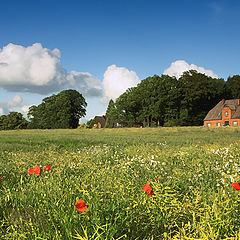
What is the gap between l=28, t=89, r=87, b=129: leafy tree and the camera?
60.7 metres

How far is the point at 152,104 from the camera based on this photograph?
2015 inches

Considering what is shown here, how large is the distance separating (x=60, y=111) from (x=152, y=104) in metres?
24.2

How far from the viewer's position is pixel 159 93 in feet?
168

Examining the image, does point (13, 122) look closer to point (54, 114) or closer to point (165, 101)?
point (54, 114)

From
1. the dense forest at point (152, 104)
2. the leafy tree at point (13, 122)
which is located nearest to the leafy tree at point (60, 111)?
the dense forest at point (152, 104)

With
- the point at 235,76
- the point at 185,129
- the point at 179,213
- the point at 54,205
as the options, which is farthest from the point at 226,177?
the point at 235,76

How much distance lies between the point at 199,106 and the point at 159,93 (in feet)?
50.4

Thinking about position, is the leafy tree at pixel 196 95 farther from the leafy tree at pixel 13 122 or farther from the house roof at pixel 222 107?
the leafy tree at pixel 13 122

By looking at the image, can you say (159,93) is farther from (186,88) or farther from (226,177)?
(226,177)

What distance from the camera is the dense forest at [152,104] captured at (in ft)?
170

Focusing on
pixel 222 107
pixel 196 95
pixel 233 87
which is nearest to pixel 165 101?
pixel 196 95

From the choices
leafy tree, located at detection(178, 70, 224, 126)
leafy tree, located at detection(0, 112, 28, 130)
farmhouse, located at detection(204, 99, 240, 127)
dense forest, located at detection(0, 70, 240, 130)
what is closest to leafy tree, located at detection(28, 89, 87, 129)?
dense forest, located at detection(0, 70, 240, 130)

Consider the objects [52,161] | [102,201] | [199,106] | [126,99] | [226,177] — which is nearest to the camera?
[102,201]

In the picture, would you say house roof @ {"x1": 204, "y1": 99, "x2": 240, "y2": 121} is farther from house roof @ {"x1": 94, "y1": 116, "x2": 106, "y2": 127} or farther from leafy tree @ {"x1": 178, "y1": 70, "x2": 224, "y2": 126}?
house roof @ {"x1": 94, "y1": 116, "x2": 106, "y2": 127}
